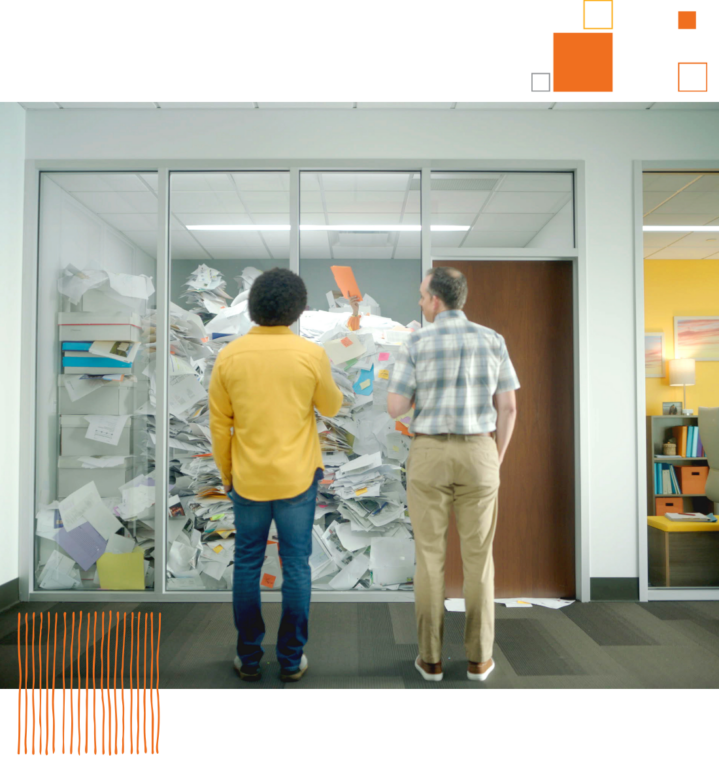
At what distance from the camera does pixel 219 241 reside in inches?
106

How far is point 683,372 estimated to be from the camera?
5.15 m

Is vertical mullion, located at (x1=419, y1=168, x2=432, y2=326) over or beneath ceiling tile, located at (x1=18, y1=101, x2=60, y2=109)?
beneath

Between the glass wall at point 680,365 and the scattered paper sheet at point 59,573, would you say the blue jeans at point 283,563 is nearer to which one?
the scattered paper sheet at point 59,573

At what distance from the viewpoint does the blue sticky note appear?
8.73 feet

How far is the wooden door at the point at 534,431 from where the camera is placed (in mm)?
2709

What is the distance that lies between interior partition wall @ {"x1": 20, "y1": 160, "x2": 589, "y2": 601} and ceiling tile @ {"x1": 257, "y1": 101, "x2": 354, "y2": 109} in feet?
0.91


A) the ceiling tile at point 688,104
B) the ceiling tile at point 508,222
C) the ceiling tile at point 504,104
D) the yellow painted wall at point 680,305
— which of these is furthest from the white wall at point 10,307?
the yellow painted wall at point 680,305

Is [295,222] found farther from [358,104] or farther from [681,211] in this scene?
[681,211]

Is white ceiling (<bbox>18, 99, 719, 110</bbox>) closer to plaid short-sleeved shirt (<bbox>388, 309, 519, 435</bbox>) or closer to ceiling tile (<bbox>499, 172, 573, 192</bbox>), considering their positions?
ceiling tile (<bbox>499, 172, 573, 192</bbox>)

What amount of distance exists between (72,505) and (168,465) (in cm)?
55

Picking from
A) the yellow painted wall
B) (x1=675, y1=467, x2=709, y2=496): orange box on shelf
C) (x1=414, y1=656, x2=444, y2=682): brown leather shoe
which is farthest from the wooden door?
the yellow painted wall

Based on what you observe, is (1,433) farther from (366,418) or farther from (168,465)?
(366,418)
